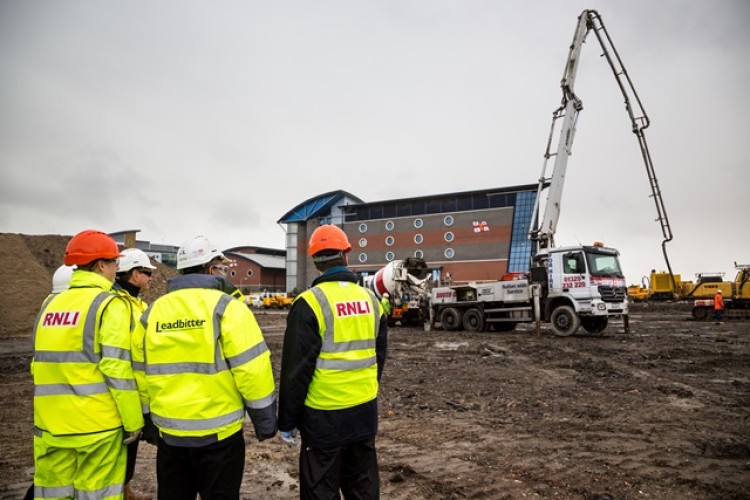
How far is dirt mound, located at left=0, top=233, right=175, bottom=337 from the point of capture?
69.6ft

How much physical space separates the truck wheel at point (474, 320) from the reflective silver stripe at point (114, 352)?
1700cm

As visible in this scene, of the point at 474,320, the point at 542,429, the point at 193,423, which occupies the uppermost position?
the point at 193,423

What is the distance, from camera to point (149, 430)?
2.92 meters

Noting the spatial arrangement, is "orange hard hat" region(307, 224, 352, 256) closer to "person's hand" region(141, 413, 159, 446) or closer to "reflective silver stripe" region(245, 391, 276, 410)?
"reflective silver stripe" region(245, 391, 276, 410)

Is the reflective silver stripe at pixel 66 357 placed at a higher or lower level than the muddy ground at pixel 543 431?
higher

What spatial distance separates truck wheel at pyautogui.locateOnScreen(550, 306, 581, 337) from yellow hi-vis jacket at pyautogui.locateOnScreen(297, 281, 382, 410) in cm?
1407

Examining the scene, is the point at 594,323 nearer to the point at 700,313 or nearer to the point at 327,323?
the point at 700,313

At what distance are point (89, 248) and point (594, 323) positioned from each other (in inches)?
669

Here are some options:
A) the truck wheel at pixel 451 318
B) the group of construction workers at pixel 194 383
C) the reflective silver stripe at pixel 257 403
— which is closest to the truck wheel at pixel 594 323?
the truck wheel at pixel 451 318

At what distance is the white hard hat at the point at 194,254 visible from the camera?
2943 millimetres

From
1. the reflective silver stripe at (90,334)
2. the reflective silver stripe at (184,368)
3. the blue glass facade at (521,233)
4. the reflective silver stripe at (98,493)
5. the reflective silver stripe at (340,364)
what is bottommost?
the reflective silver stripe at (98,493)

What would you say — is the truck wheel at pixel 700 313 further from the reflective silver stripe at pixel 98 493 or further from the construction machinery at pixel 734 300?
the reflective silver stripe at pixel 98 493

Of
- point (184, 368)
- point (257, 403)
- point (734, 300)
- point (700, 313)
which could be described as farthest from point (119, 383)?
point (734, 300)

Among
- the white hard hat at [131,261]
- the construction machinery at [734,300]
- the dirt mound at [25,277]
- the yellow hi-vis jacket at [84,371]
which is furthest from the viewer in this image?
the construction machinery at [734,300]
